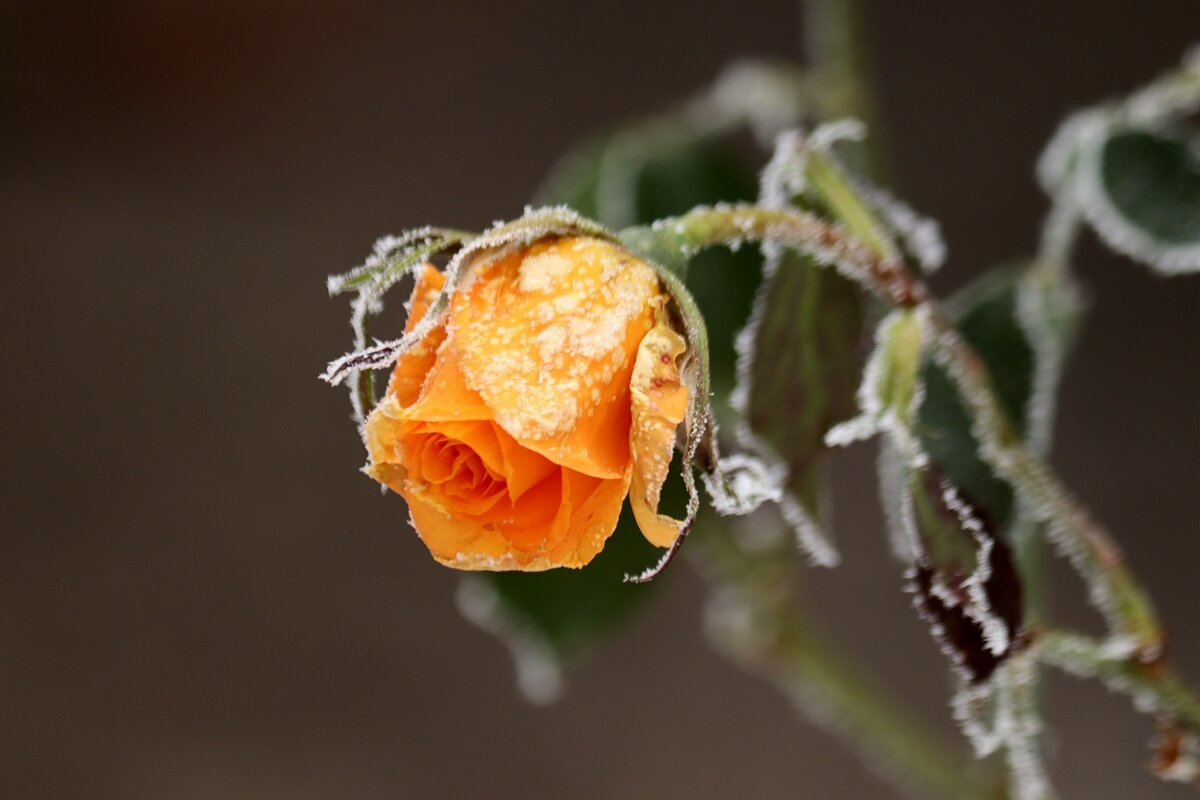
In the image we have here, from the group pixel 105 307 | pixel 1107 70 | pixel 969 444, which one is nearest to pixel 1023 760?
pixel 969 444

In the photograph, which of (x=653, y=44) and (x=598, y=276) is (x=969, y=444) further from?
(x=653, y=44)

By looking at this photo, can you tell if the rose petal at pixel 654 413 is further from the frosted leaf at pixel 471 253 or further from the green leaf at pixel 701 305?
the green leaf at pixel 701 305

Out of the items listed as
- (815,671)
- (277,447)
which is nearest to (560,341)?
(815,671)

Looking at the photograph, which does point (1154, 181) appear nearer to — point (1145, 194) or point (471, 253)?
point (1145, 194)

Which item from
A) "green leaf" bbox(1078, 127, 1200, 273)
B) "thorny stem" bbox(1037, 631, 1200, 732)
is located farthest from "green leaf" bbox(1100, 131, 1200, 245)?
"thorny stem" bbox(1037, 631, 1200, 732)

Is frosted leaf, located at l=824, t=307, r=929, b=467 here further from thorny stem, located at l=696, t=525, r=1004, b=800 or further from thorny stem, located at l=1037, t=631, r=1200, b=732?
thorny stem, located at l=696, t=525, r=1004, b=800
